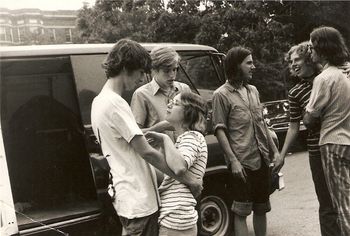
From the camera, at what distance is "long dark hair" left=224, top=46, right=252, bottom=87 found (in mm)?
3969

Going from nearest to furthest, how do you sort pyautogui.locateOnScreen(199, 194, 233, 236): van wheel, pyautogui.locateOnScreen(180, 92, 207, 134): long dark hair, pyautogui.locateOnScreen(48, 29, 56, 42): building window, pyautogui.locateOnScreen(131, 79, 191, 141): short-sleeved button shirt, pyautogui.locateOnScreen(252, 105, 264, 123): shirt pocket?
pyautogui.locateOnScreen(180, 92, 207, 134): long dark hair → pyautogui.locateOnScreen(131, 79, 191, 141): short-sleeved button shirt → pyautogui.locateOnScreen(252, 105, 264, 123): shirt pocket → pyautogui.locateOnScreen(199, 194, 233, 236): van wheel → pyautogui.locateOnScreen(48, 29, 56, 42): building window

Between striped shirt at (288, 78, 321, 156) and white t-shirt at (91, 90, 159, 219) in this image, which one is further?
striped shirt at (288, 78, 321, 156)

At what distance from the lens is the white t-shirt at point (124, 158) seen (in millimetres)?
2461

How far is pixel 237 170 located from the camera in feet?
12.6

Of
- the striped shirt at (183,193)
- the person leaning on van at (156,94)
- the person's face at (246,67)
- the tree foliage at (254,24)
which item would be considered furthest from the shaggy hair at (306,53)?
the tree foliage at (254,24)

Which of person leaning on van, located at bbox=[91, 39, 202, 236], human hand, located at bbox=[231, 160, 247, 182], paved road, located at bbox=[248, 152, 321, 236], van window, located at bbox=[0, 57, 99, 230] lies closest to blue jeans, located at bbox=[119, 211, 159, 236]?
person leaning on van, located at bbox=[91, 39, 202, 236]

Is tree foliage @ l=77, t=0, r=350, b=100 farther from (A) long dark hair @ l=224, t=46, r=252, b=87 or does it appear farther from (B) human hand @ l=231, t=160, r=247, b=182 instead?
(B) human hand @ l=231, t=160, r=247, b=182

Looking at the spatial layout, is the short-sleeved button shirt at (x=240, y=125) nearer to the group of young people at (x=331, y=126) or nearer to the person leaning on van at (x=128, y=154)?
the group of young people at (x=331, y=126)

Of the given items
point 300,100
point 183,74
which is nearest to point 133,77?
point 300,100

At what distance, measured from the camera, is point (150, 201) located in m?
2.52

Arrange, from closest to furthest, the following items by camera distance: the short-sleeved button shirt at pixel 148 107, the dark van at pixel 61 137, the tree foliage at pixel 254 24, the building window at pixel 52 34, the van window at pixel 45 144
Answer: the short-sleeved button shirt at pixel 148 107
the dark van at pixel 61 137
the van window at pixel 45 144
the tree foliage at pixel 254 24
the building window at pixel 52 34

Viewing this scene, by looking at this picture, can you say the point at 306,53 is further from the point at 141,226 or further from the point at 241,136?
the point at 141,226

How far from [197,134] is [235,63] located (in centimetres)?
138

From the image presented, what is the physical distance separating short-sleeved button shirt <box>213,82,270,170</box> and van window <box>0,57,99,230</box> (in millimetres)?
1423
